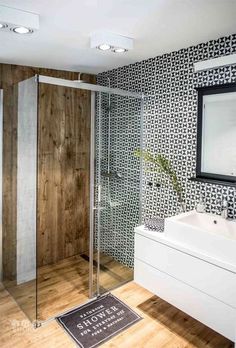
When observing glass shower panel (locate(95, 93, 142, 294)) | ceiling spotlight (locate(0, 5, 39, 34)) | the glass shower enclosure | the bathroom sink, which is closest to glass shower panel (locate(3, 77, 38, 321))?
the glass shower enclosure

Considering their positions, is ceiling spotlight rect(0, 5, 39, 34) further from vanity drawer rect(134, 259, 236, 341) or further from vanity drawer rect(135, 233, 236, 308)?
vanity drawer rect(134, 259, 236, 341)

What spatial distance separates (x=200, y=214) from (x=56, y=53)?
79.1 inches

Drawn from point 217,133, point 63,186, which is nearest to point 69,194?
point 63,186

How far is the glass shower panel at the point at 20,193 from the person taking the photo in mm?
2510

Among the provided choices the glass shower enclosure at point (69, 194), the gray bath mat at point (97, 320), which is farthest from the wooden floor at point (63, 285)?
the gray bath mat at point (97, 320)

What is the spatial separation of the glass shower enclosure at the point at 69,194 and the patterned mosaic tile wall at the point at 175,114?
0.13 m

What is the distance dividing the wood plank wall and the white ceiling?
0.48 meters

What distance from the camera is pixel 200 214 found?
249 centimetres

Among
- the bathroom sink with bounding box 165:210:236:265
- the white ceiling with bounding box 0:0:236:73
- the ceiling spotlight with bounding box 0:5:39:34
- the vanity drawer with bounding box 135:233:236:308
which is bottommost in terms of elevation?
the vanity drawer with bounding box 135:233:236:308

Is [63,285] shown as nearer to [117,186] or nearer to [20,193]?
[20,193]

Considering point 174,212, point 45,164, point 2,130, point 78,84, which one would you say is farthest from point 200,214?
point 2,130

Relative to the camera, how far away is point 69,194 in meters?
3.52

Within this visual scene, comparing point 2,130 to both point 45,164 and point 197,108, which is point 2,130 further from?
point 197,108

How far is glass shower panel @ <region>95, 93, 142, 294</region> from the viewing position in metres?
3.00
